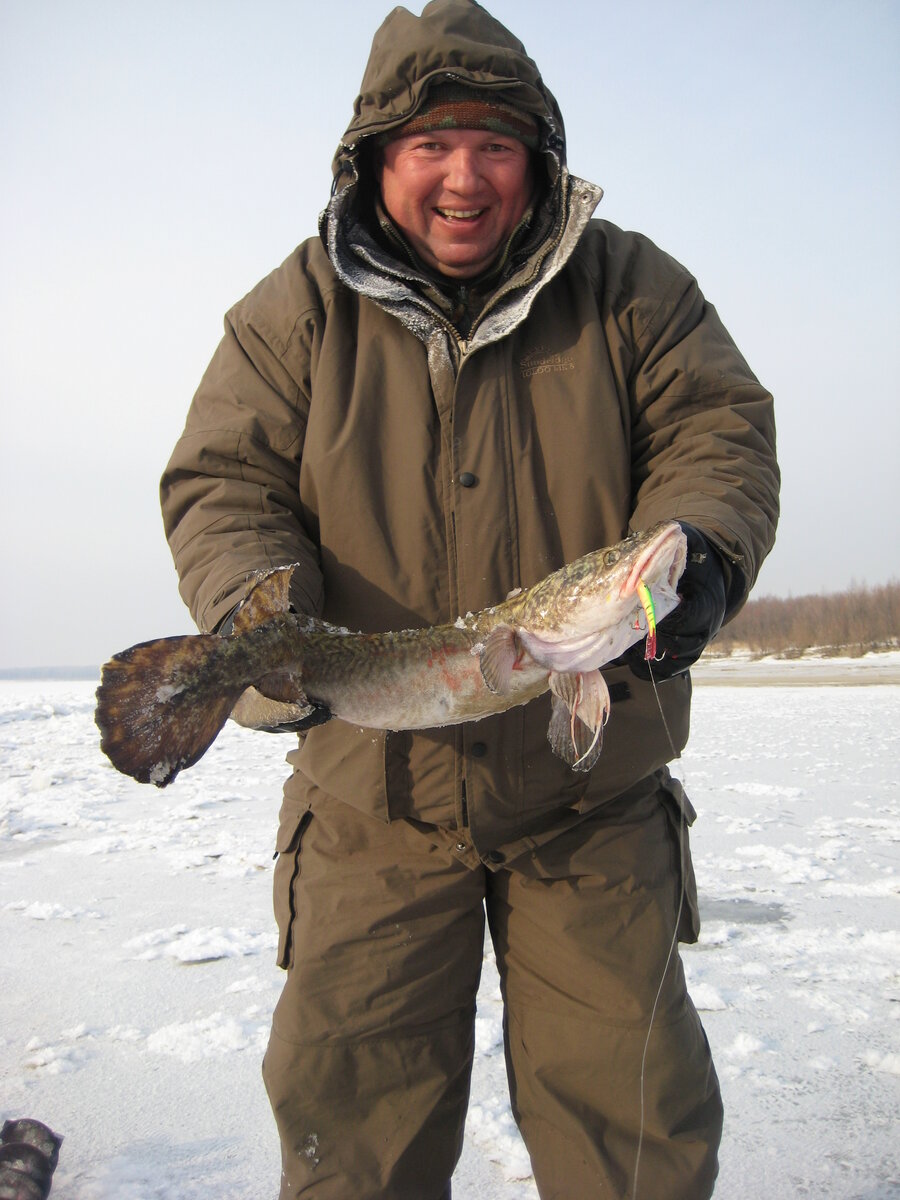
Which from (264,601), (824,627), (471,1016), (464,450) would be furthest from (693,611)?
(824,627)

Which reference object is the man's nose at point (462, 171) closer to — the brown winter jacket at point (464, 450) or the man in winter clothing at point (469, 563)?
the man in winter clothing at point (469, 563)

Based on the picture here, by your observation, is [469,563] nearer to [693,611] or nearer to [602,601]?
[602,601]

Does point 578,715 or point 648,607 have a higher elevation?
point 648,607

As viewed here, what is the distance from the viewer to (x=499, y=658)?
2.15 metres

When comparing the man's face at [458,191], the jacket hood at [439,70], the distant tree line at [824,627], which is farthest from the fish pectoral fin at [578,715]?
the distant tree line at [824,627]

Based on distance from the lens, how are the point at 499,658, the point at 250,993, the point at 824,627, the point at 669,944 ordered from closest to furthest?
the point at 499,658 < the point at 669,944 < the point at 250,993 < the point at 824,627

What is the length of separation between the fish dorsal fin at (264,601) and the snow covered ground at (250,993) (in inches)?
66.9

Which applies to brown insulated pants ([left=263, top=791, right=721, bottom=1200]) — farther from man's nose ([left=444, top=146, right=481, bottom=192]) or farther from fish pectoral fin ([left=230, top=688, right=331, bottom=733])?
man's nose ([left=444, top=146, right=481, bottom=192])

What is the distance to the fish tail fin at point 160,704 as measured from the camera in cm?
188

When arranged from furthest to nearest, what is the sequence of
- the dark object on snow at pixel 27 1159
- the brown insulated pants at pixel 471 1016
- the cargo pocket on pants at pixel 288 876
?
the cargo pocket on pants at pixel 288 876 < the dark object on snow at pixel 27 1159 < the brown insulated pants at pixel 471 1016

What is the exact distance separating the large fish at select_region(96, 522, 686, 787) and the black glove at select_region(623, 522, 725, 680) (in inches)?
2.2

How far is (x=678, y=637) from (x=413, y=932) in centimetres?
107

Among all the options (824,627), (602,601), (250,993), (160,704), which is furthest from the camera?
(824,627)

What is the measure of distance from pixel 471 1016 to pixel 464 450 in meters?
1.57
